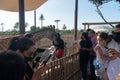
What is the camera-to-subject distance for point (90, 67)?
25.7ft

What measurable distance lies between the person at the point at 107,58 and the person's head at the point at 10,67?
140 inches

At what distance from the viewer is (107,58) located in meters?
5.28

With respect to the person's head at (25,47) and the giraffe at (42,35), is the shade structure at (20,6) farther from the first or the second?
the person's head at (25,47)

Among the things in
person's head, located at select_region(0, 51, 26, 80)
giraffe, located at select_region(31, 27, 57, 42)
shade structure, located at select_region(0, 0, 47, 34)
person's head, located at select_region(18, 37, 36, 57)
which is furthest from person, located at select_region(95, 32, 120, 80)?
person's head, located at select_region(0, 51, 26, 80)

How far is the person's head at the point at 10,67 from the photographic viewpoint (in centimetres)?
169

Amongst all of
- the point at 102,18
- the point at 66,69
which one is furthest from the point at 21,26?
the point at 102,18

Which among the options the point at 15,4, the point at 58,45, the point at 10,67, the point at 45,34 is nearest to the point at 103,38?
the point at 45,34

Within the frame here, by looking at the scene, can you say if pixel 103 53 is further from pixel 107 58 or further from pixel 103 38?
pixel 103 38

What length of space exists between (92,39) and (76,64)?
116cm

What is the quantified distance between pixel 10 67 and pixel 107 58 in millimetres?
3743

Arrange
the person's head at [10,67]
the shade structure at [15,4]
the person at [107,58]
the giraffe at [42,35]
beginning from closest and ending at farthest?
the person's head at [10,67]
the giraffe at [42,35]
the person at [107,58]
the shade structure at [15,4]

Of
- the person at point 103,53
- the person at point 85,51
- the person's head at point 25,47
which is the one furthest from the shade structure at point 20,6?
the person's head at point 25,47

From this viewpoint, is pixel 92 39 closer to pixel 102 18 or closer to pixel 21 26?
pixel 21 26

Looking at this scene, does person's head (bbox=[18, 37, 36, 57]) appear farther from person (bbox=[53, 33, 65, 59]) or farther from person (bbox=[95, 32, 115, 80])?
person (bbox=[53, 33, 65, 59])
